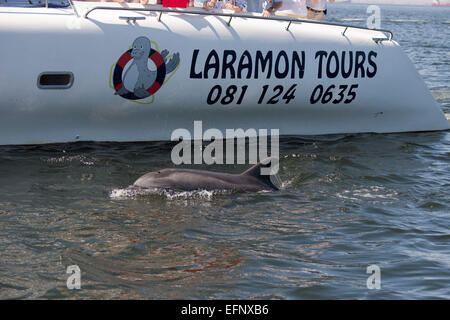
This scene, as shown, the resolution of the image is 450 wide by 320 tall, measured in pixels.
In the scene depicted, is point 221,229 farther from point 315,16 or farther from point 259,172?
point 315,16

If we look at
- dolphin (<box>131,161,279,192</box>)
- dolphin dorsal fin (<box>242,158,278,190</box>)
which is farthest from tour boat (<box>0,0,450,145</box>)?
dolphin dorsal fin (<box>242,158,278,190</box>)

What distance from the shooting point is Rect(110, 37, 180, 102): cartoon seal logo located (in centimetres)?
901

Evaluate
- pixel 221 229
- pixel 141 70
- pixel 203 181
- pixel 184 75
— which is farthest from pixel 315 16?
pixel 221 229

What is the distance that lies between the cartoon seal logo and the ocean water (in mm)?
845

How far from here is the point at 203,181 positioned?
7844 millimetres

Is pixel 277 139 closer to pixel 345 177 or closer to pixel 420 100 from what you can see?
pixel 345 177

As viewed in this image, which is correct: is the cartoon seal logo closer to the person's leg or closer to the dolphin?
the dolphin

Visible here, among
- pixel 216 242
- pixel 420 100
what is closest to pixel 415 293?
pixel 216 242

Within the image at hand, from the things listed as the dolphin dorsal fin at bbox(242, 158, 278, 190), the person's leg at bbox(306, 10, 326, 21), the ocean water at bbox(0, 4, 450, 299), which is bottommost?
the ocean water at bbox(0, 4, 450, 299)

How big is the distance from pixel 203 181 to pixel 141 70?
2.07 metres

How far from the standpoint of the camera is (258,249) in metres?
6.35
